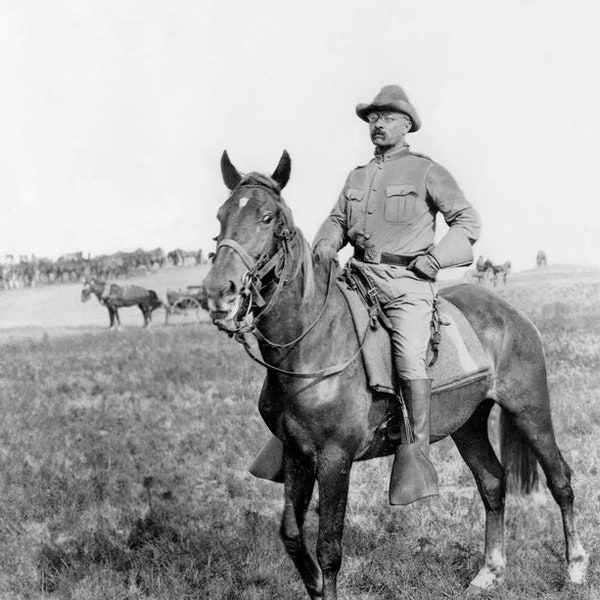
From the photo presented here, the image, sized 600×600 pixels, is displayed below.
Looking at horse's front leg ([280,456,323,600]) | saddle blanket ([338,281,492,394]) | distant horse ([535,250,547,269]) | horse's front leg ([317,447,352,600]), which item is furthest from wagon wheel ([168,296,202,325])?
distant horse ([535,250,547,269])

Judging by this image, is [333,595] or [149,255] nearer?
[333,595]

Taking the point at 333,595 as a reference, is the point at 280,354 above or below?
above

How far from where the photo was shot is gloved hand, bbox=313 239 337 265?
472cm

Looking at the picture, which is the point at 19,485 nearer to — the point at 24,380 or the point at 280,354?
the point at 280,354

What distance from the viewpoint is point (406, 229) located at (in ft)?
16.1

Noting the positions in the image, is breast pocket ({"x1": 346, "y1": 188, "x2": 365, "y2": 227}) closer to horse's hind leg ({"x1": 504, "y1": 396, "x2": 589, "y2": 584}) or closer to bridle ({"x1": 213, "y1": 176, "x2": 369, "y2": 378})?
bridle ({"x1": 213, "y1": 176, "x2": 369, "y2": 378})

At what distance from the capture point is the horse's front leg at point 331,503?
4293 mm

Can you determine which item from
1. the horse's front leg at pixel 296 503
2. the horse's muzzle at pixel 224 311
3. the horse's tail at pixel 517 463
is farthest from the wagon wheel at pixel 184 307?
the horse's muzzle at pixel 224 311

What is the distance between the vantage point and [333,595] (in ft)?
14.5

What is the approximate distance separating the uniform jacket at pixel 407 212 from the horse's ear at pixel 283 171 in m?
0.84

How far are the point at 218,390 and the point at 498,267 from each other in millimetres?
38721

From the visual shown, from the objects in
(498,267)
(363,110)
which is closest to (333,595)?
(363,110)

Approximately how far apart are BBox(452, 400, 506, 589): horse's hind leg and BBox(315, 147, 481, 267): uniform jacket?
1.74 meters

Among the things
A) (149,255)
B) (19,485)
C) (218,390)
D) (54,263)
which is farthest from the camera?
(149,255)
